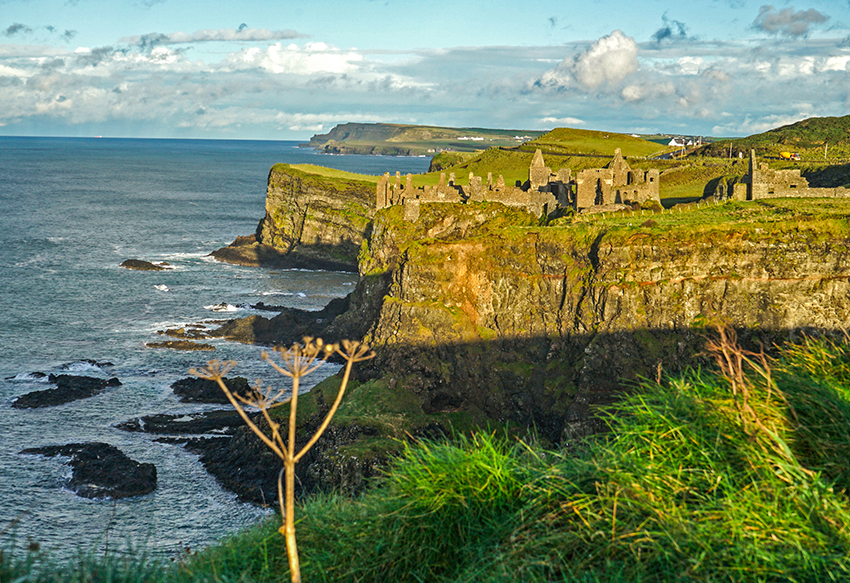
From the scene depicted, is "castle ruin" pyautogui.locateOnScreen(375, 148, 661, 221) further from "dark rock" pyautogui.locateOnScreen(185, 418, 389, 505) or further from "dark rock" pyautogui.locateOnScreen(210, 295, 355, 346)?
"dark rock" pyautogui.locateOnScreen(185, 418, 389, 505)

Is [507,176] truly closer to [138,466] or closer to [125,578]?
[138,466]

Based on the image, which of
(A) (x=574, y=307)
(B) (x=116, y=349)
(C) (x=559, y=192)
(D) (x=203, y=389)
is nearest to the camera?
(A) (x=574, y=307)

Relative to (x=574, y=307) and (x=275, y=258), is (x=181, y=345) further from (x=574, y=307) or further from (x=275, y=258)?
(x=275, y=258)

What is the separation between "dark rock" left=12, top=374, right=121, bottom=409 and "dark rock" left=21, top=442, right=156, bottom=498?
8010 millimetres

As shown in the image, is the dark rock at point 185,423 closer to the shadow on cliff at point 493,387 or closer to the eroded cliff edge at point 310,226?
the shadow on cliff at point 493,387

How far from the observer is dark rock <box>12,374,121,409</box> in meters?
48.1

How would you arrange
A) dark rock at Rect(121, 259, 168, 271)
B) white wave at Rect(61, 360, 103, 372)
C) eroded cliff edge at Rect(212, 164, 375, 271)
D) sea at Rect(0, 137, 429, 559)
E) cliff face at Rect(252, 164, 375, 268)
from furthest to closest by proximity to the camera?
cliff face at Rect(252, 164, 375, 268), eroded cliff edge at Rect(212, 164, 375, 271), dark rock at Rect(121, 259, 168, 271), white wave at Rect(61, 360, 103, 372), sea at Rect(0, 137, 429, 559)

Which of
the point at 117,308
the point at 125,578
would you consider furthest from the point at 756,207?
the point at 117,308

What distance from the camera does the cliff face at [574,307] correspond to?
125 feet

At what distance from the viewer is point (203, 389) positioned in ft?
169

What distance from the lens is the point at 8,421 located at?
1778 inches

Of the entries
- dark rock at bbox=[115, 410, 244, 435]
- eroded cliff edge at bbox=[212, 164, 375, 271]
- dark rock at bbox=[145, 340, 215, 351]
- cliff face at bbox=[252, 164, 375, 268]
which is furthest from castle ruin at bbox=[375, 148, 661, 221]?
cliff face at bbox=[252, 164, 375, 268]

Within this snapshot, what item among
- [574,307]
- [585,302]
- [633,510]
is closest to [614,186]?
[574,307]

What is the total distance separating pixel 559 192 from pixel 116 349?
36.4 metres
